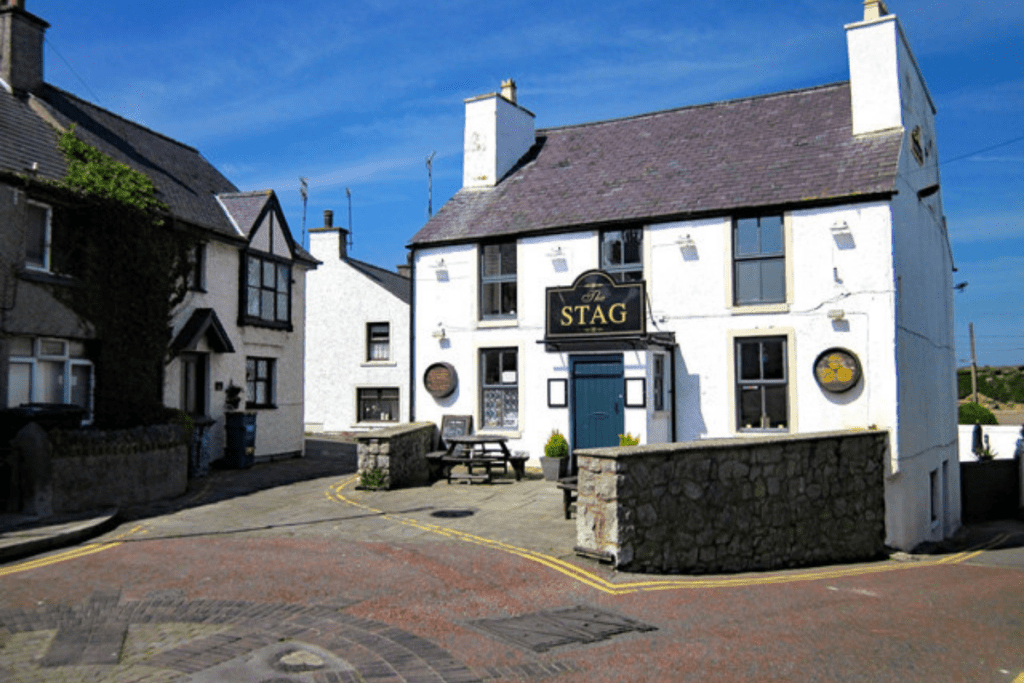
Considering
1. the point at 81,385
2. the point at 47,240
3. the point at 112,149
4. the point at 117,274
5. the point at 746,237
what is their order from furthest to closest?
the point at 112,149 < the point at 746,237 < the point at 117,274 < the point at 81,385 < the point at 47,240

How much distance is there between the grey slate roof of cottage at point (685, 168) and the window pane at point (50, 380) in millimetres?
8578

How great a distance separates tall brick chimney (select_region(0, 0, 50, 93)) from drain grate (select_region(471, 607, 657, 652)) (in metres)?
16.9

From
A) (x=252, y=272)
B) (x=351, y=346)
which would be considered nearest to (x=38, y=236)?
(x=252, y=272)

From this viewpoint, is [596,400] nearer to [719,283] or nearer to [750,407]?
[750,407]

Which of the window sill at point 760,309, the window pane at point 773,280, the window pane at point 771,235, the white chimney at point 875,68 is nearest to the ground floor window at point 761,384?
the window sill at point 760,309

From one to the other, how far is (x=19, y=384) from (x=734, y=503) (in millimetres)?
13017

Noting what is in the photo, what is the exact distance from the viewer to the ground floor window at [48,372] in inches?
562

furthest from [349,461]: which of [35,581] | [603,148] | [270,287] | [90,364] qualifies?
[35,581]

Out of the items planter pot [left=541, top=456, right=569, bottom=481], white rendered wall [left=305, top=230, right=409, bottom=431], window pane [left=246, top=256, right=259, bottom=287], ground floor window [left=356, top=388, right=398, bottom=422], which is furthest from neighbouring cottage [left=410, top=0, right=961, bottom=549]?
ground floor window [left=356, top=388, right=398, bottom=422]

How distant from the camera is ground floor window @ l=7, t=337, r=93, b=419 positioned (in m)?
14.3

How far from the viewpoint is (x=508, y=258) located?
62.6ft

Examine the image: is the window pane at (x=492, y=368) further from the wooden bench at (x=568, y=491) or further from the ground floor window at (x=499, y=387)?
the wooden bench at (x=568, y=491)

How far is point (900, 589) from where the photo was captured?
31.5 ft

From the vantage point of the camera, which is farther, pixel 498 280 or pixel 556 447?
pixel 498 280
